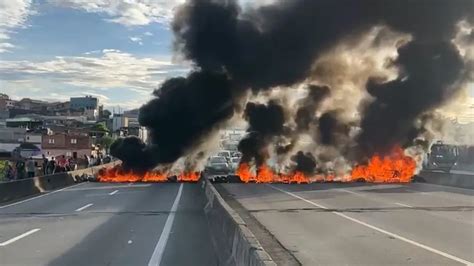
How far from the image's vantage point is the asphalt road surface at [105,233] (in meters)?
8.81

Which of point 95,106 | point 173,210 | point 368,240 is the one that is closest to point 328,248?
point 368,240

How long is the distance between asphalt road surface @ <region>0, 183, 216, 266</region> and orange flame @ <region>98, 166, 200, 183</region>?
14.2 metres

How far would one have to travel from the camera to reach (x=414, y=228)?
12.2 metres

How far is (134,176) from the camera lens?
3500cm

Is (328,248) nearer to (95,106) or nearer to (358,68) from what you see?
(358,68)

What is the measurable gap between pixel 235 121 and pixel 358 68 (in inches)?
337

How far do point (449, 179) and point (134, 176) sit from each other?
1779 centimetres

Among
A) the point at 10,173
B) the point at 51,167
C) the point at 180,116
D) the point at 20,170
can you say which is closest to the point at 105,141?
the point at 180,116

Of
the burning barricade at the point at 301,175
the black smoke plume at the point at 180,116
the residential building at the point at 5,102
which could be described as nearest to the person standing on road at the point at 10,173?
the burning barricade at the point at 301,175

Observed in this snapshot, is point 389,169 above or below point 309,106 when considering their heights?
below

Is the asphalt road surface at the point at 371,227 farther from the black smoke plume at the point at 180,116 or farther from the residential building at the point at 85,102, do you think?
the residential building at the point at 85,102

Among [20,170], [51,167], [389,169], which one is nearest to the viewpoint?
[20,170]

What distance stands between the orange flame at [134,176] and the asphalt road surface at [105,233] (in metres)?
14.2

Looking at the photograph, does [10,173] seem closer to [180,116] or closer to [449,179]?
[180,116]
